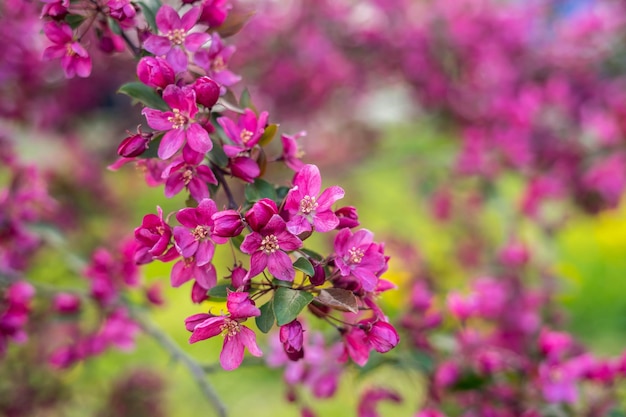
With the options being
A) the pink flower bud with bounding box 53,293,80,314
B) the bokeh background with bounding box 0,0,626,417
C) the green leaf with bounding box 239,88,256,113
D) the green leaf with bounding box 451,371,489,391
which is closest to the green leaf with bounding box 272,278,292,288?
the green leaf with bounding box 239,88,256,113

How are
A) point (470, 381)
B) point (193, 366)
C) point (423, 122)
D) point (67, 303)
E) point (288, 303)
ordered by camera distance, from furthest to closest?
point (423, 122), point (67, 303), point (470, 381), point (193, 366), point (288, 303)

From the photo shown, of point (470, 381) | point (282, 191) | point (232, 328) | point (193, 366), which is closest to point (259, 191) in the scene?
point (282, 191)

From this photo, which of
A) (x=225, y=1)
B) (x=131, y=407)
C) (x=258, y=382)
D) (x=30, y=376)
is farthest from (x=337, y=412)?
(x=225, y=1)

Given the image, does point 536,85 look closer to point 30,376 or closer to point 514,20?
point 514,20

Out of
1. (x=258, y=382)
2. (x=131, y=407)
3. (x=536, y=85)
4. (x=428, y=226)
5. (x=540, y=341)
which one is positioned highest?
(x=536, y=85)

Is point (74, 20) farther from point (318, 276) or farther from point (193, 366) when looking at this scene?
point (193, 366)

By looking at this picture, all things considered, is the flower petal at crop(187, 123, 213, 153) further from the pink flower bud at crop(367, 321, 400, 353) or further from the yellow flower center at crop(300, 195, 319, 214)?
the pink flower bud at crop(367, 321, 400, 353)
